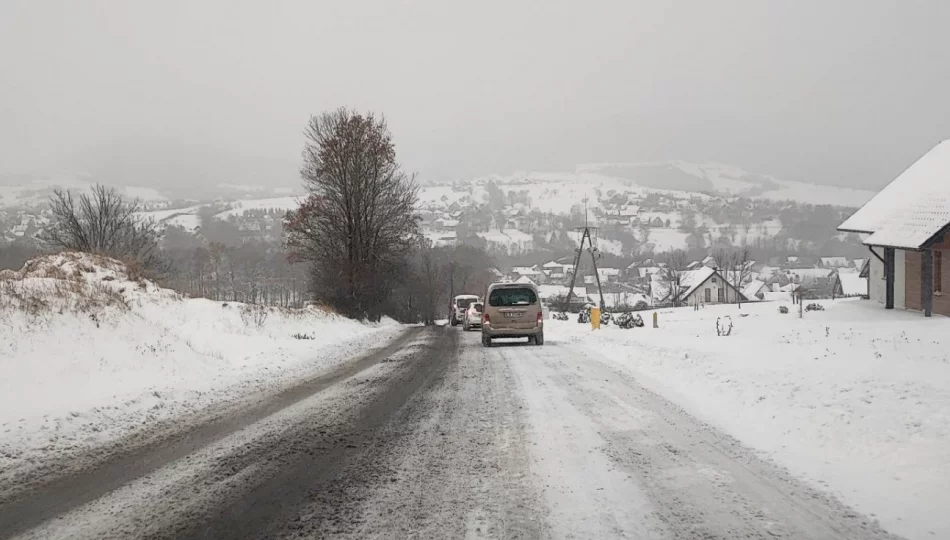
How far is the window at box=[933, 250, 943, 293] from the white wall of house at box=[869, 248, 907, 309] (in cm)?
229

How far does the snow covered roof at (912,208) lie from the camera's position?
2909 centimetres

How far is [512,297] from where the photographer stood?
19406 millimetres

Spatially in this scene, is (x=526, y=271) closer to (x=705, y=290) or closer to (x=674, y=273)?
Result: (x=674, y=273)

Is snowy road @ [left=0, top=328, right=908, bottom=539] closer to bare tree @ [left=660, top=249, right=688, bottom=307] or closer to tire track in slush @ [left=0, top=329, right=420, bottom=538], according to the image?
tire track in slush @ [left=0, top=329, right=420, bottom=538]

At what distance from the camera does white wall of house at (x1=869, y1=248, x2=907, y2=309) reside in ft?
105

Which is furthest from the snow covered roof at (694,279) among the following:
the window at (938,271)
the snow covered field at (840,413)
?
the snow covered field at (840,413)

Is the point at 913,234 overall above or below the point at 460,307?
above

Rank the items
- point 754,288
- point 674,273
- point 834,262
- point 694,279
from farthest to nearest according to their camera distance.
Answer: point 754,288, point 674,273, point 694,279, point 834,262

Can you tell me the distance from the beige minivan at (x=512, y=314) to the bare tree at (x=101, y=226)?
1697 centimetres

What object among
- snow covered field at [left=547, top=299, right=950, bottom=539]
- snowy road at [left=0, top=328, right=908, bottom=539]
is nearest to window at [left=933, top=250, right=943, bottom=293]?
snow covered field at [left=547, top=299, right=950, bottom=539]

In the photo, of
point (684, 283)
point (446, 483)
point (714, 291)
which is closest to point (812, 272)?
point (714, 291)

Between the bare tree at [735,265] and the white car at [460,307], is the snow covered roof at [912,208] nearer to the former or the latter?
the white car at [460,307]

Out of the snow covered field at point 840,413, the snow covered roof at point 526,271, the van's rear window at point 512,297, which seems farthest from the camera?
the snow covered roof at point 526,271

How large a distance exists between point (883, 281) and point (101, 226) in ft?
135
